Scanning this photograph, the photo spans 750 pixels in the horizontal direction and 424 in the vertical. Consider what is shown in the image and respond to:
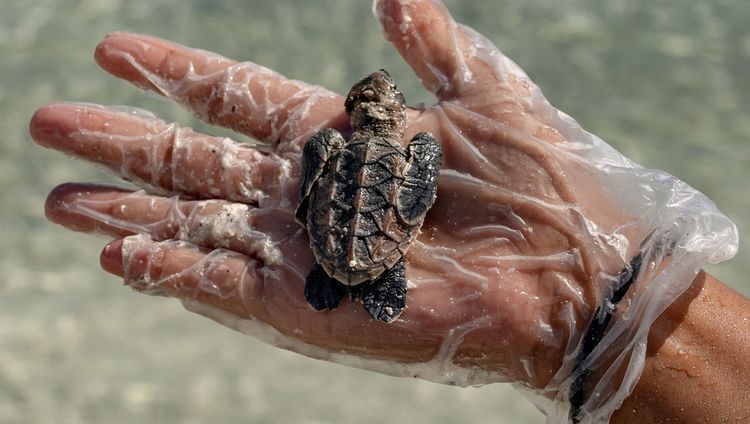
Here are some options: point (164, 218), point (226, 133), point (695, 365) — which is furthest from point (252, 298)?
point (226, 133)

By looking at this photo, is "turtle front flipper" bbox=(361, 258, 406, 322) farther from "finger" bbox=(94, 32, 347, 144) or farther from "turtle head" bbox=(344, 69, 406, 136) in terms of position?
"finger" bbox=(94, 32, 347, 144)

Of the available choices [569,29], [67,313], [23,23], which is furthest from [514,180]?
[23,23]

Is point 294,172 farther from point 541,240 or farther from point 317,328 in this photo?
point 541,240

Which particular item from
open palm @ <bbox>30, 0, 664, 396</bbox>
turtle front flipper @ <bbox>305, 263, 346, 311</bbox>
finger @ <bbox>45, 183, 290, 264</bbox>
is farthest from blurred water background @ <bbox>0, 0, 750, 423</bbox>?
turtle front flipper @ <bbox>305, 263, 346, 311</bbox>

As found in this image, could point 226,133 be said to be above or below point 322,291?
below

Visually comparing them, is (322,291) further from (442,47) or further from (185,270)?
(442,47)

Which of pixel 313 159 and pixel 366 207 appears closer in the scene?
pixel 366 207

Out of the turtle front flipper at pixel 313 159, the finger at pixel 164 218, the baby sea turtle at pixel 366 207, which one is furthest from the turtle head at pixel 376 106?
the finger at pixel 164 218
